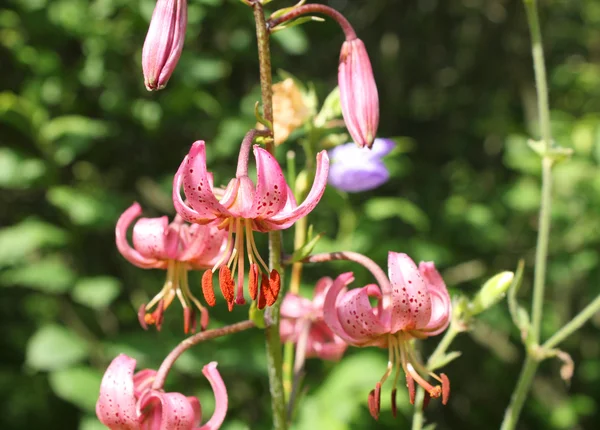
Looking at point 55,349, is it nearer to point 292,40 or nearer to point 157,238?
point 292,40

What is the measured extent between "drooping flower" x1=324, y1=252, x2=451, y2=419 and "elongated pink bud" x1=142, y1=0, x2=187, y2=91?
0.30 m

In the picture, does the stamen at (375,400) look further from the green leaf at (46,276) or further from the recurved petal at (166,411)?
the green leaf at (46,276)

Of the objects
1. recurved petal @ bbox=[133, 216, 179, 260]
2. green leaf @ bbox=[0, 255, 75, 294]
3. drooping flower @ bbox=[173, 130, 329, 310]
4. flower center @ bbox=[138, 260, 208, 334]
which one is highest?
drooping flower @ bbox=[173, 130, 329, 310]

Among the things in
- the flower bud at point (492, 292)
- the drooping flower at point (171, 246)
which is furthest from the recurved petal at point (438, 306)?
the drooping flower at point (171, 246)

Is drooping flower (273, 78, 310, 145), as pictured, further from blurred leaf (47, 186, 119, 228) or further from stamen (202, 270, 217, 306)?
blurred leaf (47, 186, 119, 228)

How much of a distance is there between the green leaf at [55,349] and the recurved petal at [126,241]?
1.09 meters

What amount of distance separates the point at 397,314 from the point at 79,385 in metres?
1.33

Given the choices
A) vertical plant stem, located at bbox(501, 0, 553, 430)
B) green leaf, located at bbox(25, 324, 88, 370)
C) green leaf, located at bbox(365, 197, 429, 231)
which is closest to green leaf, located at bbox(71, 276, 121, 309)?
green leaf, located at bbox(25, 324, 88, 370)

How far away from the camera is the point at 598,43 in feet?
12.3

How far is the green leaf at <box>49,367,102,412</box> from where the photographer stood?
1.92m

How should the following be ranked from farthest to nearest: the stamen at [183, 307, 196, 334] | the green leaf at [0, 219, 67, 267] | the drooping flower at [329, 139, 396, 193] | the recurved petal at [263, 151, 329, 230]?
the green leaf at [0, 219, 67, 267]
the drooping flower at [329, 139, 396, 193]
the stamen at [183, 307, 196, 334]
the recurved petal at [263, 151, 329, 230]

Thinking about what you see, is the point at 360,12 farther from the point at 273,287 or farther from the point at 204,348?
the point at 273,287

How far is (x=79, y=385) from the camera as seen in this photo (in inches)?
76.5

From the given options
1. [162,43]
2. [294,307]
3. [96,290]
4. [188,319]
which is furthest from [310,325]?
[96,290]
